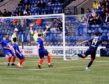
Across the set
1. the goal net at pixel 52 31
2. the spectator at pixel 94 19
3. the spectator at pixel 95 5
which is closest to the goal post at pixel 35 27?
the goal net at pixel 52 31

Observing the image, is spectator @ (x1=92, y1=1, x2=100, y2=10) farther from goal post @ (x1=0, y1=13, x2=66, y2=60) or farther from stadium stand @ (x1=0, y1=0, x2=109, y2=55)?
goal post @ (x1=0, y1=13, x2=66, y2=60)

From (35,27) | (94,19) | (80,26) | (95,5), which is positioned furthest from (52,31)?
(95,5)

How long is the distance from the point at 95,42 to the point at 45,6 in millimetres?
24648

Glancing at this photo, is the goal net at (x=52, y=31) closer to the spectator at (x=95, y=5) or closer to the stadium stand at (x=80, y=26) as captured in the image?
the stadium stand at (x=80, y=26)

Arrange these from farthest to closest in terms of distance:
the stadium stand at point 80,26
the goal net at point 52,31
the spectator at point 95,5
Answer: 1. the spectator at point 95,5
2. the stadium stand at point 80,26
3. the goal net at point 52,31

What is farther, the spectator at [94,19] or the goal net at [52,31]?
the spectator at [94,19]

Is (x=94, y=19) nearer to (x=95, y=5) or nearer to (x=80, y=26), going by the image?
(x=80, y=26)

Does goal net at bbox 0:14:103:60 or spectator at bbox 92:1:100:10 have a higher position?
spectator at bbox 92:1:100:10

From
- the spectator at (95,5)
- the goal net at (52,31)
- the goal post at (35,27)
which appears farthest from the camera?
the spectator at (95,5)

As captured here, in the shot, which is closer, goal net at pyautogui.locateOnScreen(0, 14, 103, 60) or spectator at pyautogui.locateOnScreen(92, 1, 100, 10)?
goal net at pyautogui.locateOnScreen(0, 14, 103, 60)

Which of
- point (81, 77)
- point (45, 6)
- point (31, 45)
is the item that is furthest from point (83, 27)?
point (81, 77)

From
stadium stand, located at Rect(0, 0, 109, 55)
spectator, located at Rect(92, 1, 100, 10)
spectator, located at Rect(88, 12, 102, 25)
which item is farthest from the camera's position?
spectator, located at Rect(92, 1, 100, 10)

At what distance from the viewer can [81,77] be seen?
68.5ft

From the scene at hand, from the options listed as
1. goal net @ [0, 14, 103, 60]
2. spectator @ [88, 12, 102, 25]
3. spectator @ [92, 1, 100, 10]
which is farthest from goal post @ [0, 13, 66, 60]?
spectator @ [92, 1, 100, 10]
